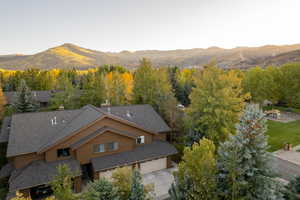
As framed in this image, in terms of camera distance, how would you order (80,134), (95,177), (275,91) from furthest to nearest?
(275,91) < (80,134) < (95,177)

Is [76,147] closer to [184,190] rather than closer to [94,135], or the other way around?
Answer: [94,135]

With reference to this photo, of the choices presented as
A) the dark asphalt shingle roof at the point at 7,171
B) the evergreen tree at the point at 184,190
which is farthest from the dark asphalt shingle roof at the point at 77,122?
the evergreen tree at the point at 184,190

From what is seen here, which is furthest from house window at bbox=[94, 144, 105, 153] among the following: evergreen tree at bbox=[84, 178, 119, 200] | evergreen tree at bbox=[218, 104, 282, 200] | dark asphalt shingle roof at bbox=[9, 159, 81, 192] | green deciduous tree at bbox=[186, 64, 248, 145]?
evergreen tree at bbox=[218, 104, 282, 200]

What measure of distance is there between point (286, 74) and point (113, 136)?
46456mm

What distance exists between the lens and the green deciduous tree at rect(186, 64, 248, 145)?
16.9 meters

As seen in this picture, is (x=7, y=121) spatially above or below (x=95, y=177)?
above

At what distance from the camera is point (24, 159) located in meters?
14.9

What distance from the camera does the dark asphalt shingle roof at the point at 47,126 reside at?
50.2 feet

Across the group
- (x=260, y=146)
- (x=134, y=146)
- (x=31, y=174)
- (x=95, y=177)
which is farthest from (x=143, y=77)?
(x=260, y=146)

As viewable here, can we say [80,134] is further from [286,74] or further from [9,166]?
[286,74]

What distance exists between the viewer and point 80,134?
16703 millimetres

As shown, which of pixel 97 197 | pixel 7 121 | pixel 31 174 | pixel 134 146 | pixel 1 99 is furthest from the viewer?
pixel 1 99

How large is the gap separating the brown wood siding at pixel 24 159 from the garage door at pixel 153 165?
9.95 m

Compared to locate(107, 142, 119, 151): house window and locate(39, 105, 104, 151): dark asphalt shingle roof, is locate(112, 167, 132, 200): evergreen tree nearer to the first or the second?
locate(107, 142, 119, 151): house window
